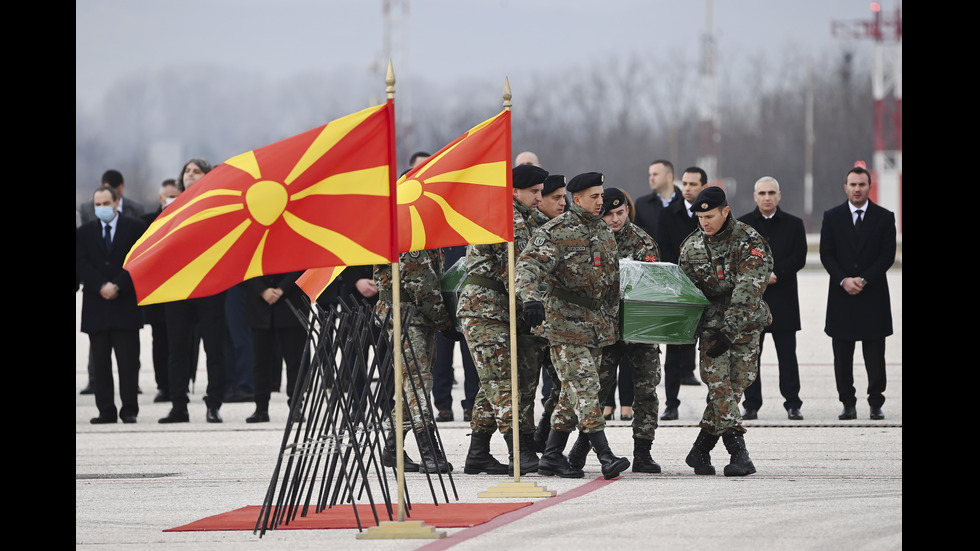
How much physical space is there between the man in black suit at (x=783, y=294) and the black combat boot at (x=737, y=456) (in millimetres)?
3355

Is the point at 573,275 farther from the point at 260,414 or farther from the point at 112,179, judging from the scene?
the point at 112,179

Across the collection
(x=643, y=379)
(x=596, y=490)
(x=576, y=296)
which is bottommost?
(x=596, y=490)

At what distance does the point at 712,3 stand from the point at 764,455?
6356cm

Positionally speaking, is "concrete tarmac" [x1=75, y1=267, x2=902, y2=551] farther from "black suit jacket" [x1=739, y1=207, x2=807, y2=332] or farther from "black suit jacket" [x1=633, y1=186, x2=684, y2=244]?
"black suit jacket" [x1=633, y1=186, x2=684, y2=244]

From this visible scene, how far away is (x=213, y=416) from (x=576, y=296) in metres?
5.83

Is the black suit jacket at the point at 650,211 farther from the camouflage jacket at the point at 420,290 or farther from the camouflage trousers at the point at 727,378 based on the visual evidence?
the camouflage trousers at the point at 727,378

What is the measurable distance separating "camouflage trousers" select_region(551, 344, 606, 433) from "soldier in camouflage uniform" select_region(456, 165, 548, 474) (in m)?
0.39

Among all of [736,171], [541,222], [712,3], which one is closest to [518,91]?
[736,171]

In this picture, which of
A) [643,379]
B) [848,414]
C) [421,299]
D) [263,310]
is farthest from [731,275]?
[263,310]

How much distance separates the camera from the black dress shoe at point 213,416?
14500mm

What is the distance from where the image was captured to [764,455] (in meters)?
11.2

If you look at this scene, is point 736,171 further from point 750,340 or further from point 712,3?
point 750,340

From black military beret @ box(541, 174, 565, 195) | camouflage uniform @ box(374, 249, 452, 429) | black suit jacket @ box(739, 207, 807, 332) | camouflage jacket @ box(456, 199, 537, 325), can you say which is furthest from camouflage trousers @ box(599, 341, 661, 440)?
black suit jacket @ box(739, 207, 807, 332)

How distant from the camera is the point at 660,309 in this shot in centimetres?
998
